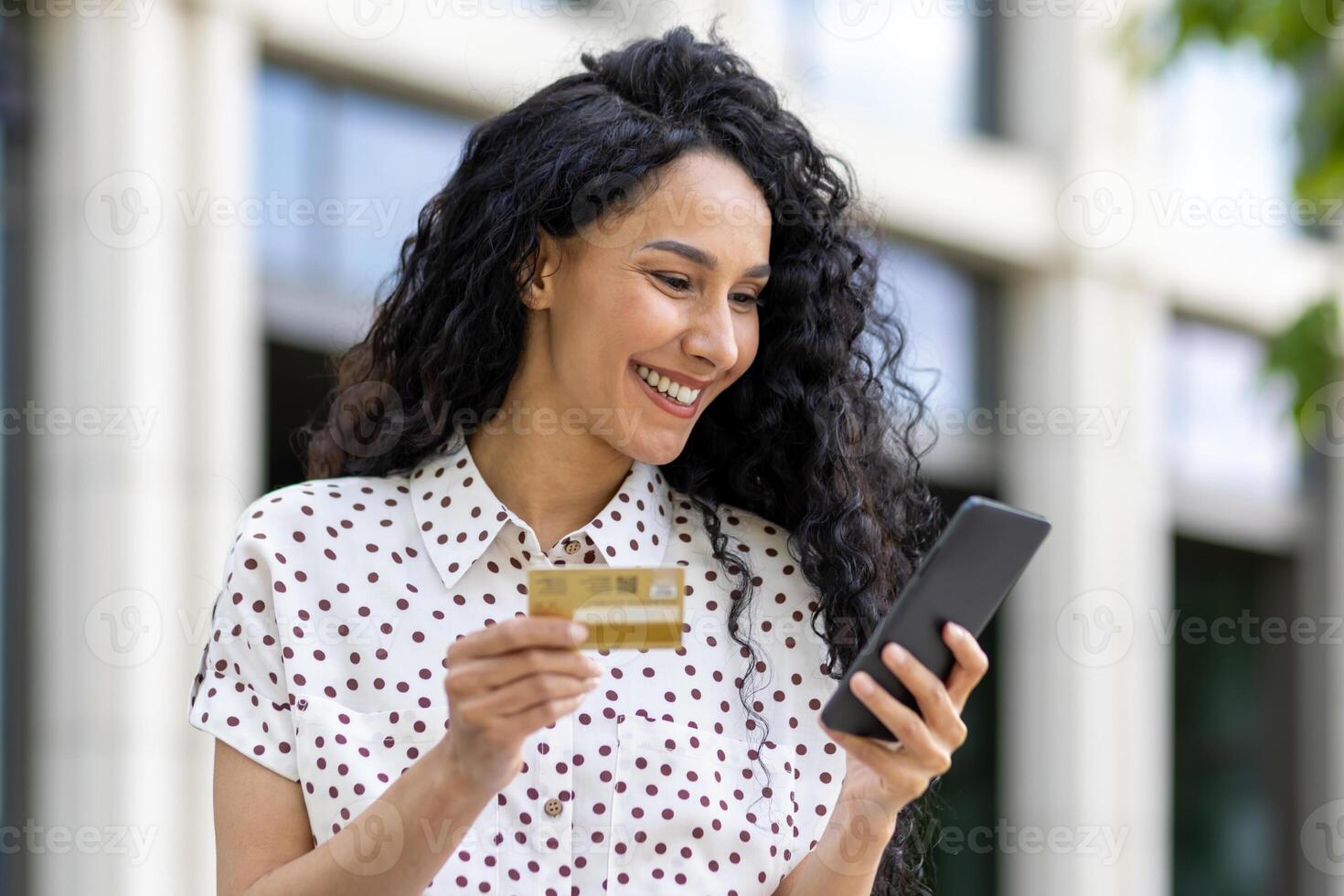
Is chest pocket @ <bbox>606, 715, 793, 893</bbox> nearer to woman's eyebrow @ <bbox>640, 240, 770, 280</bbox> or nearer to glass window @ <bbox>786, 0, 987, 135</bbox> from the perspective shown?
woman's eyebrow @ <bbox>640, 240, 770, 280</bbox>

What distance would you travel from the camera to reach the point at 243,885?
2281mm

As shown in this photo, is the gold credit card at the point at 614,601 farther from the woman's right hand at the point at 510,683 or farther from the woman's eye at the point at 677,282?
the woman's eye at the point at 677,282

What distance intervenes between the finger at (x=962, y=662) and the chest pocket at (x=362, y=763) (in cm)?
62

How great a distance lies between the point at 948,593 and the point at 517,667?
0.51 meters

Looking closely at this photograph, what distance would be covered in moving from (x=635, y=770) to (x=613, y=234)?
746 millimetres

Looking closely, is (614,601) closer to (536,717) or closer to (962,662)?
(536,717)

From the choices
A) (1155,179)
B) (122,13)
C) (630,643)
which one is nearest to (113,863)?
(122,13)

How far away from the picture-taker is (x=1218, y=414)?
11.3 m

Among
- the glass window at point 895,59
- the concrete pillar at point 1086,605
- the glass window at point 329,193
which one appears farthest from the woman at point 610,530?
the concrete pillar at point 1086,605

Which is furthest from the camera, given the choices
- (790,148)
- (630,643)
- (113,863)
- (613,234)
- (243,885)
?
(113,863)

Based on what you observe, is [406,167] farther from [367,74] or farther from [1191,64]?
[1191,64]

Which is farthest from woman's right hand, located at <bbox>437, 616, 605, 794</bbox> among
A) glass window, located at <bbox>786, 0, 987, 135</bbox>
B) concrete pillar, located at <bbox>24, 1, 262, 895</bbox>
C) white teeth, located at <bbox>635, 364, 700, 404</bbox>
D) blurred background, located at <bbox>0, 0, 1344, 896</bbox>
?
glass window, located at <bbox>786, 0, 987, 135</bbox>

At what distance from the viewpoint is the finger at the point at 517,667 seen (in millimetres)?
1949

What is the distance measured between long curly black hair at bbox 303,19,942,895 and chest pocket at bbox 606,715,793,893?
21cm
